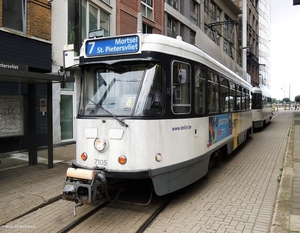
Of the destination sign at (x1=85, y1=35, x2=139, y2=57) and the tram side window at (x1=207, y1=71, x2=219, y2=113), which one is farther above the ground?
the destination sign at (x1=85, y1=35, x2=139, y2=57)

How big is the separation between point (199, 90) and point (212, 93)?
1.03 meters

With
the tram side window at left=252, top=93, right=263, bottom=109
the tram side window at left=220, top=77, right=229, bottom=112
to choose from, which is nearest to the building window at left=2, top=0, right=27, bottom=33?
the tram side window at left=220, top=77, right=229, bottom=112

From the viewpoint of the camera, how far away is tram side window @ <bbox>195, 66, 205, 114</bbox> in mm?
5891

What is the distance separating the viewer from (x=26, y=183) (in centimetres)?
663

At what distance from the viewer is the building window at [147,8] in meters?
18.4

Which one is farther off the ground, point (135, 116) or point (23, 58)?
point (23, 58)

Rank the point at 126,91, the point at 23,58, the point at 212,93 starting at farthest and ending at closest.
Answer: the point at 23,58, the point at 212,93, the point at 126,91

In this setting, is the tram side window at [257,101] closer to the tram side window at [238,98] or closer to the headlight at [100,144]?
the tram side window at [238,98]

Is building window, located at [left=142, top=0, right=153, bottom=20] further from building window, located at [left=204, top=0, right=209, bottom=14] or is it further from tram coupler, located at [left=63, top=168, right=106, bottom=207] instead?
tram coupler, located at [left=63, top=168, right=106, bottom=207]

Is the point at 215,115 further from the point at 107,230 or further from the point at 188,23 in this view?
the point at 188,23

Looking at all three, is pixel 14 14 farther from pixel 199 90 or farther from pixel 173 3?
pixel 173 3

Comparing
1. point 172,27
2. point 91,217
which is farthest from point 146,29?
point 91,217

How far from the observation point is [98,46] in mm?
5117

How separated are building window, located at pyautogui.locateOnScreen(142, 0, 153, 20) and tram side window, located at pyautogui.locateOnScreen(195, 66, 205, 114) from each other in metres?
13.3
